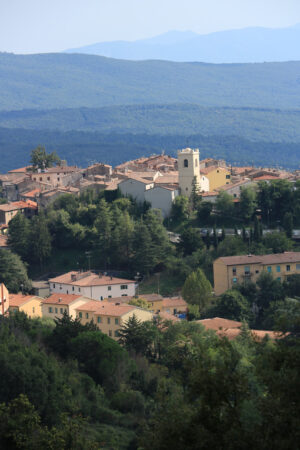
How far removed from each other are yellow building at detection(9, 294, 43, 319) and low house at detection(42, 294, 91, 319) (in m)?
0.80

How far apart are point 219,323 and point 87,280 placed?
1206 cm

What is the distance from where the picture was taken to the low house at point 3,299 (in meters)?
49.2

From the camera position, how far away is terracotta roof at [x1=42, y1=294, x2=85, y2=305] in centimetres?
4891

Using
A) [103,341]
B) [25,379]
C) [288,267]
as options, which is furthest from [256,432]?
[288,267]

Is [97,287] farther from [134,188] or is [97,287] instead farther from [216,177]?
[216,177]

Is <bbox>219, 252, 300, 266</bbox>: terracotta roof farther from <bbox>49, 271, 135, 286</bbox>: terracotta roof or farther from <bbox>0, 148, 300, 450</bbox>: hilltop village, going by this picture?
<bbox>49, 271, 135, 286</bbox>: terracotta roof

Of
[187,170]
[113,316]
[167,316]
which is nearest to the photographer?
[113,316]

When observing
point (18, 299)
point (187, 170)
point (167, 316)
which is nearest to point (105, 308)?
point (167, 316)

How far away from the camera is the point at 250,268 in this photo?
165ft

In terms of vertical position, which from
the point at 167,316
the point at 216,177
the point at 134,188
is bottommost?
the point at 167,316

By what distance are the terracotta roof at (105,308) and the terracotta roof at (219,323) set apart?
3704 mm

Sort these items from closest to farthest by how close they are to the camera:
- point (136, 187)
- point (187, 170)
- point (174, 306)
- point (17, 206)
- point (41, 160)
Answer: point (174, 306)
point (187, 170)
point (136, 187)
point (17, 206)
point (41, 160)

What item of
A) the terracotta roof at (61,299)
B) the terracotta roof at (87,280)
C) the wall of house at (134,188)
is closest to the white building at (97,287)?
the terracotta roof at (87,280)

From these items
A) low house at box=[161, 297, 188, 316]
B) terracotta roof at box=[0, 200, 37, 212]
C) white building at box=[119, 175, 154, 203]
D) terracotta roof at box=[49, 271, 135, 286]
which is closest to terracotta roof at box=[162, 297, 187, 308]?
low house at box=[161, 297, 188, 316]
